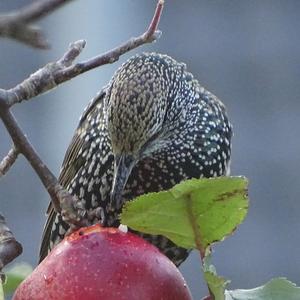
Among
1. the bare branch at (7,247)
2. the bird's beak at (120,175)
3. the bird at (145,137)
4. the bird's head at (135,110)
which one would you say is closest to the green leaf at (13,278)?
the bare branch at (7,247)

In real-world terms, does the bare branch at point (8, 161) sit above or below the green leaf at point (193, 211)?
above

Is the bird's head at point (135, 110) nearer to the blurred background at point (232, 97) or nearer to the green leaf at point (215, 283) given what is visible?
the green leaf at point (215, 283)

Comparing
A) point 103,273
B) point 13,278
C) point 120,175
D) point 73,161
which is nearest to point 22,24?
point 103,273

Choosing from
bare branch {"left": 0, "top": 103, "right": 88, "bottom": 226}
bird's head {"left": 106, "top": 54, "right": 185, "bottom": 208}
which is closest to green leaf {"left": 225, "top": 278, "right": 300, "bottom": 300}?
bare branch {"left": 0, "top": 103, "right": 88, "bottom": 226}

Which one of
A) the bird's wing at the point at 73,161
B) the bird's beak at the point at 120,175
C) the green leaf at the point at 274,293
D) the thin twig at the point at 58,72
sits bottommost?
the bird's wing at the point at 73,161

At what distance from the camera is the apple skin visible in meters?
1.33

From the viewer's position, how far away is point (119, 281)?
52.6 inches

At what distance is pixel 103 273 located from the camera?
135 cm

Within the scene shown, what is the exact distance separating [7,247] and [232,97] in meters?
4.53

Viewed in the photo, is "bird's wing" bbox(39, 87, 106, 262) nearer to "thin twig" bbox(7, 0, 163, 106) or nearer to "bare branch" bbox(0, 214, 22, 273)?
"thin twig" bbox(7, 0, 163, 106)

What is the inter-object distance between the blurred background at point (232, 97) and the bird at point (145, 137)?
2539 millimetres

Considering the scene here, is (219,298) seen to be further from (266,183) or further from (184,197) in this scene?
(266,183)

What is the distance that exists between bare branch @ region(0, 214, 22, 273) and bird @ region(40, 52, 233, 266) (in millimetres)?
1083

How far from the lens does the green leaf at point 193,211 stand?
53.7 inches
